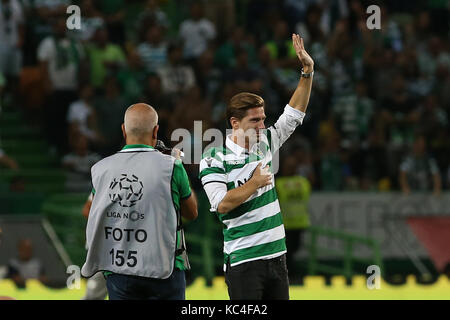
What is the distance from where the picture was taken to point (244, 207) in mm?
6133

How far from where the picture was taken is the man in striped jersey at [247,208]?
240 inches

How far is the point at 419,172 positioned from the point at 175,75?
4.11m

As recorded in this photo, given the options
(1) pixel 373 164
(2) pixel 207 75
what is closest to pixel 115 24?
(2) pixel 207 75

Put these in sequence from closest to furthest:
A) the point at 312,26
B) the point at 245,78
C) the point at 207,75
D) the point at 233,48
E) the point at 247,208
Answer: the point at 247,208, the point at 245,78, the point at 207,75, the point at 233,48, the point at 312,26

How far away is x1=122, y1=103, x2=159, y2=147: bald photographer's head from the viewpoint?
5695mm

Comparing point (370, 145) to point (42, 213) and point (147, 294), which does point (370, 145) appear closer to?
point (42, 213)

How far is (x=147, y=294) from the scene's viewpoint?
18.5 feet

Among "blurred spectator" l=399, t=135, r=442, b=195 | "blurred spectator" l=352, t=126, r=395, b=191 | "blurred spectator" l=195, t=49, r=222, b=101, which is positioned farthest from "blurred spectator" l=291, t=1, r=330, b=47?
"blurred spectator" l=399, t=135, r=442, b=195

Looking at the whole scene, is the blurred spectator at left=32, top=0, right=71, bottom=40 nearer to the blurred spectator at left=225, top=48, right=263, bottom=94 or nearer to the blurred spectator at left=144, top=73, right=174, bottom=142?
the blurred spectator at left=144, top=73, right=174, bottom=142

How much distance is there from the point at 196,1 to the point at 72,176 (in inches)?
186

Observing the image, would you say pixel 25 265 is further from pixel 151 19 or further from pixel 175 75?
pixel 151 19

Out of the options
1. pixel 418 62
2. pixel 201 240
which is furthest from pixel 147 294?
pixel 418 62

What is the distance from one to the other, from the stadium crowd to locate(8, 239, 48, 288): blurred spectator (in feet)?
5.89

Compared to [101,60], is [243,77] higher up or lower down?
lower down
